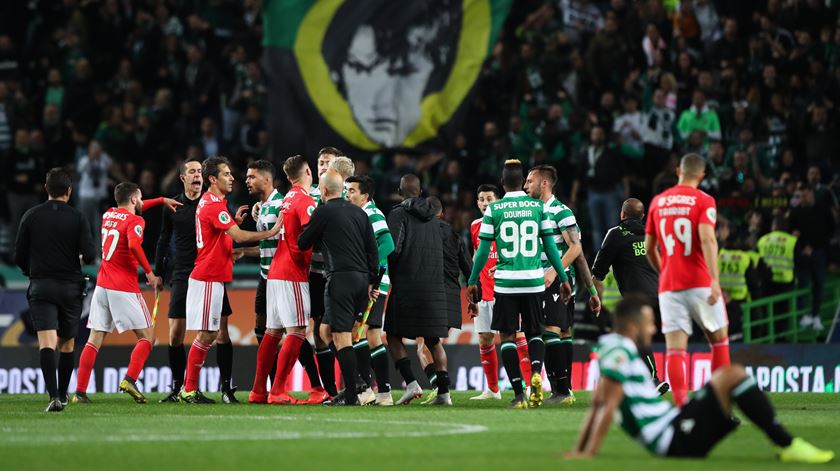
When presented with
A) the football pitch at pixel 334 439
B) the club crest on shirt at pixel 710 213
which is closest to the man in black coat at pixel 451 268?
the football pitch at pixel 334 439

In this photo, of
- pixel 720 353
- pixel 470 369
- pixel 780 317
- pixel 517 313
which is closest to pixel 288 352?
pixel 517 313

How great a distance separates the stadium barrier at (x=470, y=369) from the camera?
2023 cm

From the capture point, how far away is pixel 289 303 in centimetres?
1459

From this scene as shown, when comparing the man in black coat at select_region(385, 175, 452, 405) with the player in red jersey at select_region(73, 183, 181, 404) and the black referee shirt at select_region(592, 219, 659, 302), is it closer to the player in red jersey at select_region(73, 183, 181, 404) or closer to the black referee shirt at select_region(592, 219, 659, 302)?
the black referee shirt at select_region(592, 219, 659, 302)

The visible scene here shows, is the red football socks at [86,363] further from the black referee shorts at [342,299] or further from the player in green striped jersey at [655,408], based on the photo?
the player in green striped jersey at [655,408]

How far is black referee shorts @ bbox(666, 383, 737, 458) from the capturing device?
27.9 feet

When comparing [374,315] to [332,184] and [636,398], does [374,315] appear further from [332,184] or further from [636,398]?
[636,398]

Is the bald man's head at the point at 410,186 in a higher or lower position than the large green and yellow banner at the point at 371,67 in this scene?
lower

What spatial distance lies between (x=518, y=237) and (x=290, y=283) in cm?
244

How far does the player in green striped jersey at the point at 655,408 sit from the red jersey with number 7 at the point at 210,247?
706 cm

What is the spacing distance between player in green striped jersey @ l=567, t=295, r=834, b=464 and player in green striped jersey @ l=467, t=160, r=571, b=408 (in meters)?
5.68

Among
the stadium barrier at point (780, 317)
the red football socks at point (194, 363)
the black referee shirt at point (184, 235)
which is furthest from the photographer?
the stadium barrier at point (780, 317)

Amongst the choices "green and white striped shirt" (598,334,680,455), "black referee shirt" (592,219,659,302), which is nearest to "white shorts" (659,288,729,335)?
"green and white striped shirt" (598,334,680,455)

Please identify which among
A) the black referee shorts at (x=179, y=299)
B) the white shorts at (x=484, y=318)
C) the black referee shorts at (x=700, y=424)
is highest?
the black referee shorts at (x=179, y=299)
